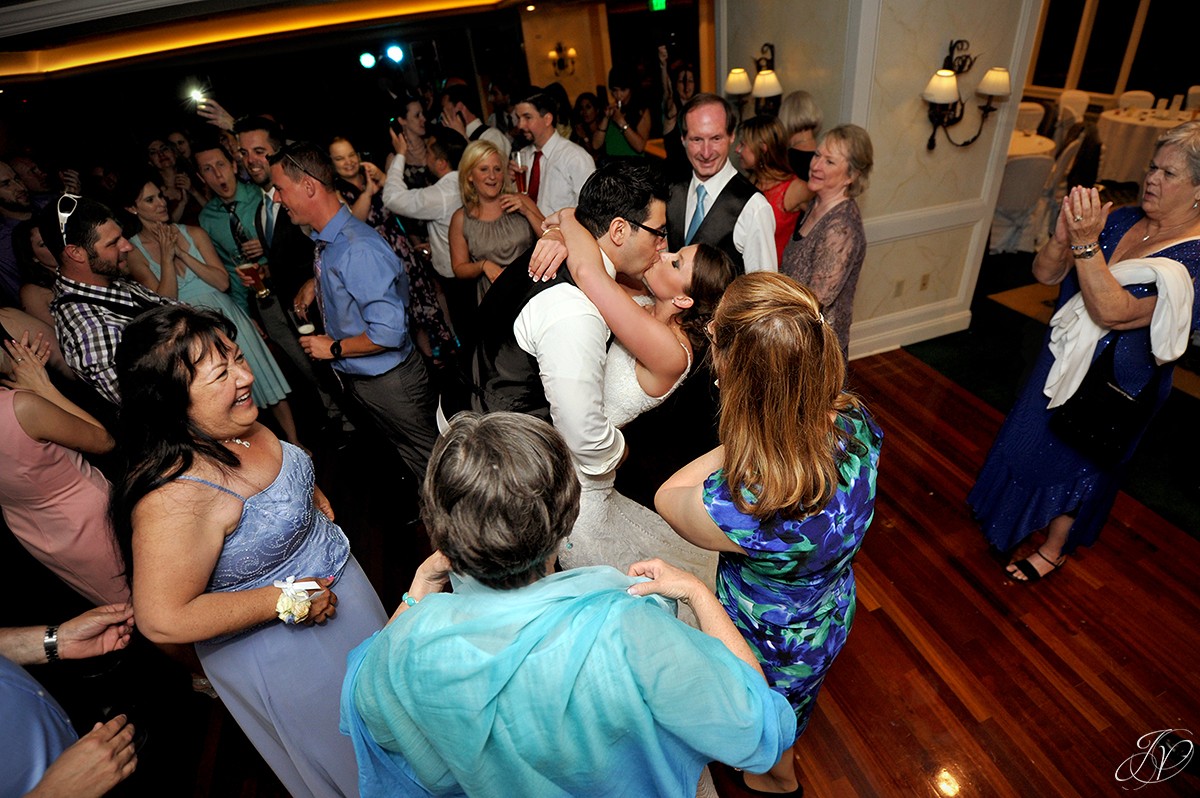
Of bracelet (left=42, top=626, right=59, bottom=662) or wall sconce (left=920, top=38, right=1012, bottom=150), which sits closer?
bracelet (left=42, top=626, right=59, bottom=662)

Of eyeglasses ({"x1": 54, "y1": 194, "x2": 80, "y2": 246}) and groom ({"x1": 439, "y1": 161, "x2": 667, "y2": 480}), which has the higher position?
eyeglasses ({"x1": 54, "y1": 194, "x2": 80, "y2": 246})

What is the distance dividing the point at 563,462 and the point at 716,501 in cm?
44

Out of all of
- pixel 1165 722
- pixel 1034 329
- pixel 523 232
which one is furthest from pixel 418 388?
pixel 1034 329

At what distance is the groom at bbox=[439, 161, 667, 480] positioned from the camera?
167 centimetres

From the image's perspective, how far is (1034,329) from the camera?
4055 mm

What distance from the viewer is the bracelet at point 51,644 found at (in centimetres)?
140

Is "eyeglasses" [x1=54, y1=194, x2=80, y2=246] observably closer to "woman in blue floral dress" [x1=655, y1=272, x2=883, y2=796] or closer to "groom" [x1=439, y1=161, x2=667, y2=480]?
"groom" [x1=439, y1=161, x2=667, y2=480]

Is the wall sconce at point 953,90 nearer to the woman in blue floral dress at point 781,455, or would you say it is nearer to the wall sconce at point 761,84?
the wall sconce at point 761,84

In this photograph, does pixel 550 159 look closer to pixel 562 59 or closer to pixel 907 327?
pixel 907 327

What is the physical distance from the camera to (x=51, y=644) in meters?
1.41

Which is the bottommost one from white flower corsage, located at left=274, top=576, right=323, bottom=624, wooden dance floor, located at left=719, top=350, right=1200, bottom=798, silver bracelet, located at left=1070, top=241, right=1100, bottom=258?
wooden dance floor, located at left=719, top=350, right=1200, bottom=798

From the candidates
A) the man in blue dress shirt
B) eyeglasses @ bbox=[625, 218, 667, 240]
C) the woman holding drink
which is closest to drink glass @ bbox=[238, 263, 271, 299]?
the woman holding drink

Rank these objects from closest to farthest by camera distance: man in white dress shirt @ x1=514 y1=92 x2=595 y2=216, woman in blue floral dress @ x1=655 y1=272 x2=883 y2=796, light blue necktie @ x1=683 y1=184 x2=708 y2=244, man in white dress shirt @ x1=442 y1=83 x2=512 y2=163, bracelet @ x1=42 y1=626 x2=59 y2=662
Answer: woman in blue floral dress @ x1=655 y1=272 x2=883 y2=796, bracelet @ x1=42 y1=626 x2=59 y2=662, light blue necktie @ x1=683 y1=184 x2=708 y2=244, man in white dress shirt @ x1=514 y1=92 x2=595 y2=216, man in white dress shirt @ x1=442 y1=83 x2=512 y2=163

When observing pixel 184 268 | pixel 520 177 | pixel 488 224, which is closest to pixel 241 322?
pixel 184 268
